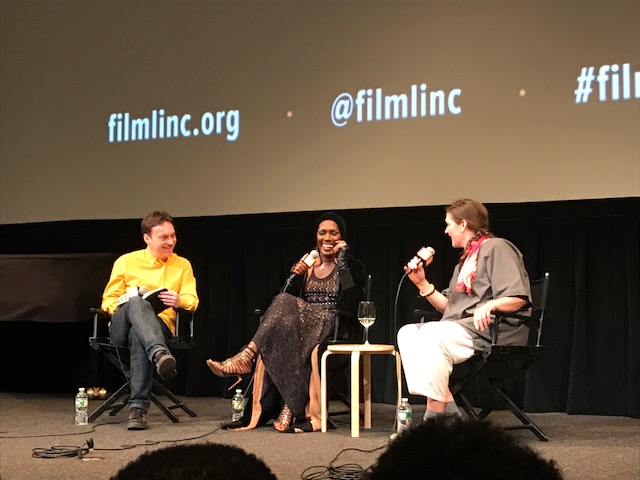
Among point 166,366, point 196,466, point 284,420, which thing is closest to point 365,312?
point 284,420

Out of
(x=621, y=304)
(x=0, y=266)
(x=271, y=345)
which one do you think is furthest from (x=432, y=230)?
(x=0, y=266)

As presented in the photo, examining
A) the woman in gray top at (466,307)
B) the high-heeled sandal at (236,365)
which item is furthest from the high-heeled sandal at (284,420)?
the woman in gray top at (466,307)

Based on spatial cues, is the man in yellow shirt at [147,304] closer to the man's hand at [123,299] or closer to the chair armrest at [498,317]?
the man's hand at [123,299]

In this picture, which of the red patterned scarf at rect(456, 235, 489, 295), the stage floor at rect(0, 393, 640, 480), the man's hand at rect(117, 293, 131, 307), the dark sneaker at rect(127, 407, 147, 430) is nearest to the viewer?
the stage floor at rect(0, 393, 640, 480)

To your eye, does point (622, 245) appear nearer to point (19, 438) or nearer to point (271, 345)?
point (271, 345)

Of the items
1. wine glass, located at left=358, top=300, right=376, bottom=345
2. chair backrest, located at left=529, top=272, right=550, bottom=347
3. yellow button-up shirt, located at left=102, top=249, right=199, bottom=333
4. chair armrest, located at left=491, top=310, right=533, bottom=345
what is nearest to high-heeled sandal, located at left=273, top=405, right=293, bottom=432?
wine glass, located at left=358, top=300, right=376, bottom=345

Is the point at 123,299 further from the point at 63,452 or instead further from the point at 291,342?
the point at 63,452

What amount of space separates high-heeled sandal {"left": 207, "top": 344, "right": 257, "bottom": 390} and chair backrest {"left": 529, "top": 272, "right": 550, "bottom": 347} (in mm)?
1314

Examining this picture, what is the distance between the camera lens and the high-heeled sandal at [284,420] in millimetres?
3744

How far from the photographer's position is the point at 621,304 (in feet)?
15.2

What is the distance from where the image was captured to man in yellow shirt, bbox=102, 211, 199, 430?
12.4ft

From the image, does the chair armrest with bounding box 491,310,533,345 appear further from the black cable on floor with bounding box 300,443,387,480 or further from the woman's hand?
the woman's hand

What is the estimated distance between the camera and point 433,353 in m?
3.33

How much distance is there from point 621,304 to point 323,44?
2346 mm
